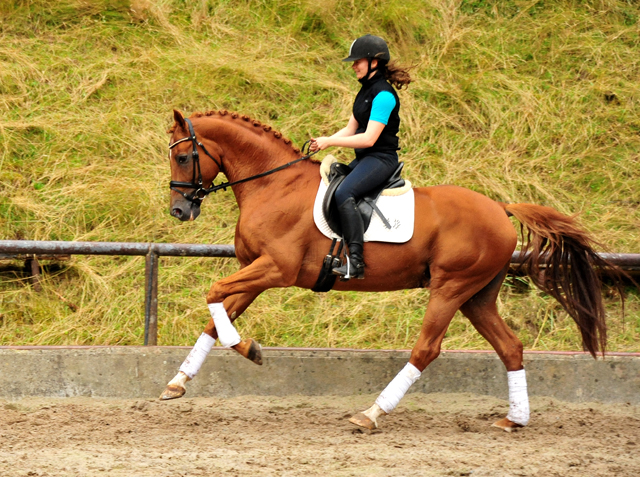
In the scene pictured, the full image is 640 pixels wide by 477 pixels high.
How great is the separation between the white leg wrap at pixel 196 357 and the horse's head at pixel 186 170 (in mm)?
879

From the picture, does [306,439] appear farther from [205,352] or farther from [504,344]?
[504,344]

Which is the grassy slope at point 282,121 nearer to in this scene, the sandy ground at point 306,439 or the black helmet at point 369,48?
the sandy ground at point 306,439

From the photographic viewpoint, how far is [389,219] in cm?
512

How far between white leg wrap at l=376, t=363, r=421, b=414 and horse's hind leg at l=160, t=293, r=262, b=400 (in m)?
0.92

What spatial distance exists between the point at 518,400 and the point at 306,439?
5.23 ft

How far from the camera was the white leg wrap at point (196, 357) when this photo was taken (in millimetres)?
5066

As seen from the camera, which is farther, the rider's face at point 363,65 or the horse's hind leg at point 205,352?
the rider's face at point 363,65

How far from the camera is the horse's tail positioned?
5445mm

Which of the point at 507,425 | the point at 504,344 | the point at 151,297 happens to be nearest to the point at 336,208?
the point at 504,344

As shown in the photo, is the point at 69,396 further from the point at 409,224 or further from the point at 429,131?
the point at 429,131

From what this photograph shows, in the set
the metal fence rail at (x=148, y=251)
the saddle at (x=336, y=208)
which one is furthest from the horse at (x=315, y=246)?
the metal fence rail at (x=148, y=251)

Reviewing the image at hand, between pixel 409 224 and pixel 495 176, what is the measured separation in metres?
3.64

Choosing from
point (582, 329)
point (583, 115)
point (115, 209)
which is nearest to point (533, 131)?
point (583, 115)

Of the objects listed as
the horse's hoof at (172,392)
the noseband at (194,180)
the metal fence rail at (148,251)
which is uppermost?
the noseband at (194,180)
